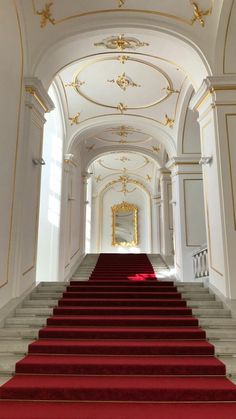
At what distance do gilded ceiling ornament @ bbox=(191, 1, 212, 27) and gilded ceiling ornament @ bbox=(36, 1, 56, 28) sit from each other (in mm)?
2454

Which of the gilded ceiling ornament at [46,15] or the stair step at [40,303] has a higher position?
the gilded ceiling ornament at [46,15]

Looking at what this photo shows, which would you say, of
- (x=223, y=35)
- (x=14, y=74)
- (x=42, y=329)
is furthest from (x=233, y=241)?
(x=14, y=74)

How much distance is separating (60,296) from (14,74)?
3660mm

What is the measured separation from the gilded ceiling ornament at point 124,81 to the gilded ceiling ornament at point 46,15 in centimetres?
263

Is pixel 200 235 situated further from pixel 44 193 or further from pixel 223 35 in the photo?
pixel 223 35

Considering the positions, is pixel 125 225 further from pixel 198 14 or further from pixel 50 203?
pixel 198 14

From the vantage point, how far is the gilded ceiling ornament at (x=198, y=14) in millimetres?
5906

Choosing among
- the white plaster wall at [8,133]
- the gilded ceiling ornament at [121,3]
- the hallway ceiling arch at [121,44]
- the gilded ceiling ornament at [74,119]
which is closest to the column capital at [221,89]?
the hallway ceiling arch at [121,44]

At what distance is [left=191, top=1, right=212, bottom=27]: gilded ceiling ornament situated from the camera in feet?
19.4

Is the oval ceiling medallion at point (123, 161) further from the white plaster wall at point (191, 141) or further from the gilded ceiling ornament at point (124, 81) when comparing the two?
the gilded ceiling ornament at point (124, 81)

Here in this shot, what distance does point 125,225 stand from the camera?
1722 centimetres

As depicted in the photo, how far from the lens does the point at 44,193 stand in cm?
883

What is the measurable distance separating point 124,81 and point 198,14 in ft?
9.40

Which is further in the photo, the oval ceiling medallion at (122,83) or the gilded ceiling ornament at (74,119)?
the gilded ceiling ornament at (74,119)
